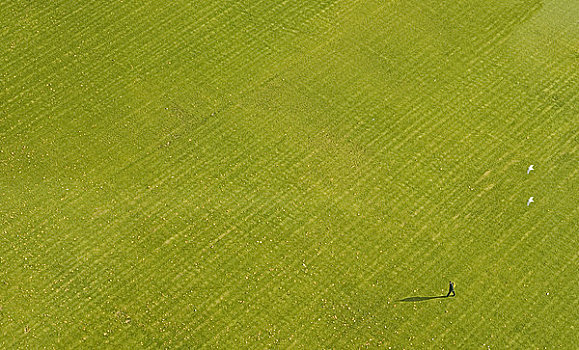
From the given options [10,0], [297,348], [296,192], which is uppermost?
[10,0]

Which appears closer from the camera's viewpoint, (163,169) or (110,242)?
(110,242)

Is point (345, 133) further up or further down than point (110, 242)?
further up

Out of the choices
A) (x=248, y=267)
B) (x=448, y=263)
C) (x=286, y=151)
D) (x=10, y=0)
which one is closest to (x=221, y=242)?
(x=248, y=267)

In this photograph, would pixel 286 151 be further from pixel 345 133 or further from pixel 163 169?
pixel 163 169

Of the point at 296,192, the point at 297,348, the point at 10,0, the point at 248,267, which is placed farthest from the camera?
the point at 10,0

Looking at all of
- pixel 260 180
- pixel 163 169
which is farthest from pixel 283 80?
pixel 163 169

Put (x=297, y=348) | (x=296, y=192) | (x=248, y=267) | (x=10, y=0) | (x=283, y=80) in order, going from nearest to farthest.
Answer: (x=297, y=348) < (x=248, y=267) < (x=296, y=192) < (x=283, y=80) < (x=10, y=0)

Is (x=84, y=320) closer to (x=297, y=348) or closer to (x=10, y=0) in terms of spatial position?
(x=297, y=348)
